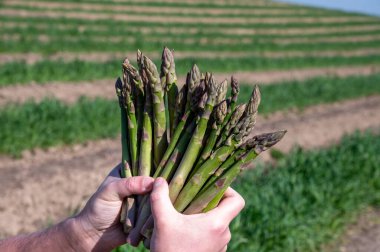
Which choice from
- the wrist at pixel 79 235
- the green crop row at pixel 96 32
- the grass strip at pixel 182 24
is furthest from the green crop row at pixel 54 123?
the grass strip at pixel 182 24

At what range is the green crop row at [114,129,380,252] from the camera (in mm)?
5363

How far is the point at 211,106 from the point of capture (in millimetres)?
2291

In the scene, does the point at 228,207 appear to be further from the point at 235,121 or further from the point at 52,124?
the point at 52,124

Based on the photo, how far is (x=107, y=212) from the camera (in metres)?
2.36

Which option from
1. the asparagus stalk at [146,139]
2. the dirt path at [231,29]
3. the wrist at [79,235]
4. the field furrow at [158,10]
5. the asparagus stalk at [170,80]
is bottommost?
the dirt path at [231,29]

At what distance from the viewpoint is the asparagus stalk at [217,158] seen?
2.29m

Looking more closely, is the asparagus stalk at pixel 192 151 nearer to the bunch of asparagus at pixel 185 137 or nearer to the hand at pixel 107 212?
the bunch of asparagus at pixel 185 137

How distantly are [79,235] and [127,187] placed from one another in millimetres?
416

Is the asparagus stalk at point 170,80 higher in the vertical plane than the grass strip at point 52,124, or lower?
higher

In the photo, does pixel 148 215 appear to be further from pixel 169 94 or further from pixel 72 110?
pixel 72 110

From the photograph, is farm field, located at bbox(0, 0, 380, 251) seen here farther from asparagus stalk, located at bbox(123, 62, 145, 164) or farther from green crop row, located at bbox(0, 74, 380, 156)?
asparagus stalk, located at bbox(123, 62, 145, 164)

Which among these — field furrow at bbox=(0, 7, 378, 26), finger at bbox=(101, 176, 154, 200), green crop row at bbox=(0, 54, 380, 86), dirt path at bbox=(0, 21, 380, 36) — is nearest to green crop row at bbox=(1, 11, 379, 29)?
field furrow at bbox=(0, 7, 378, 26)

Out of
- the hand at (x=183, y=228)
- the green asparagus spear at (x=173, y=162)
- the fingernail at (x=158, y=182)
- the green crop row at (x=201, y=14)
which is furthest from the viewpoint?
the green crop row at (x=201, y=14)

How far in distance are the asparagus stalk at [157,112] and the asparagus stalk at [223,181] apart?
301mm
